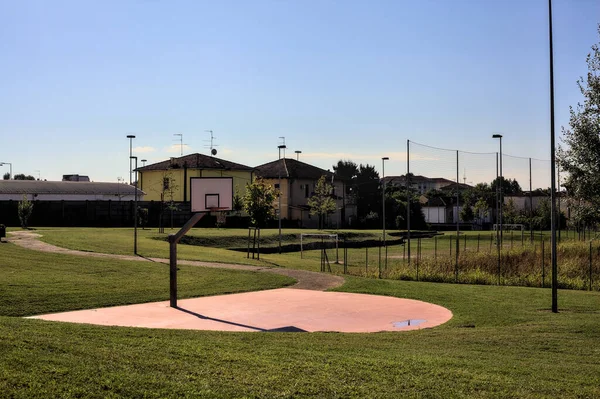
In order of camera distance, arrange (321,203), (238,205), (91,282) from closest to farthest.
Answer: (91,282)
(238,205)
(321,203)

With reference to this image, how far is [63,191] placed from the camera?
67.3m

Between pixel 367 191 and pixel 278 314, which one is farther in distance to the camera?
pixel 367 191

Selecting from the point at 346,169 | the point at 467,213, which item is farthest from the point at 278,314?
Result: the point at 346,169

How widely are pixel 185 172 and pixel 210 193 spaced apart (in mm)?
50244

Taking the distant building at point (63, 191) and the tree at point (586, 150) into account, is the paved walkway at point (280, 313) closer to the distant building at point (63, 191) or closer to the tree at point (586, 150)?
the tree at point (586, 150)

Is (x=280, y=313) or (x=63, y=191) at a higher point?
(x=63, y=191)

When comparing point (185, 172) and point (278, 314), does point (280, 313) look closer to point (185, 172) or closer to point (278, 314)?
point (278, 314)

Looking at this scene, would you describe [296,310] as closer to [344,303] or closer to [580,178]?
[344,303]

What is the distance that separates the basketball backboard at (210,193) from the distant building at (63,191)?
47.9 m

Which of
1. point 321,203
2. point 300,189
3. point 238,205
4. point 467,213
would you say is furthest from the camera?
point 467,213

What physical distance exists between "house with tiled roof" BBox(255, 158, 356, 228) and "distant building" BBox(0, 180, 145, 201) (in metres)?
15.2

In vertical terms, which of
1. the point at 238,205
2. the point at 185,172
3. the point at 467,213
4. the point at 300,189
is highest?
the point at 185,172

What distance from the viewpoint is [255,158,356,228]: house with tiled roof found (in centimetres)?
7400

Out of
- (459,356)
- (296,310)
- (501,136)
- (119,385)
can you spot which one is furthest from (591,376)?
(501,136)
